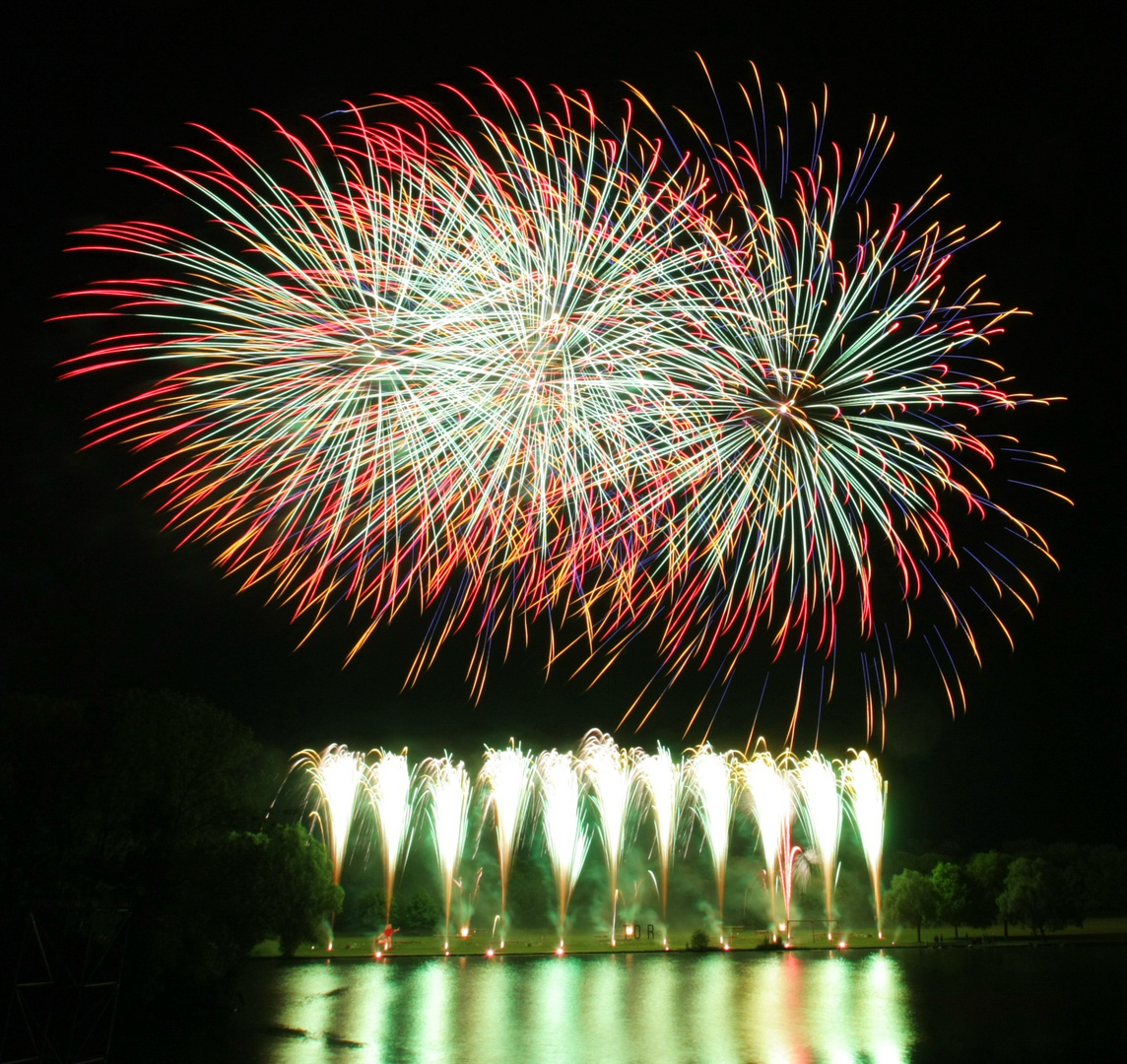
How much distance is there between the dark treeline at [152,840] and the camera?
24.6 metres

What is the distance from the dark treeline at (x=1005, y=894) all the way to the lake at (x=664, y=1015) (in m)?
19.7

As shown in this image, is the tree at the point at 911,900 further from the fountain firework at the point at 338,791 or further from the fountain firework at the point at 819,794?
the fountain firework at the point at 338,791

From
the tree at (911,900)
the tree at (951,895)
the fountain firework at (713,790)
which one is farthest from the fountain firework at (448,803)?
the tree at (951,895)

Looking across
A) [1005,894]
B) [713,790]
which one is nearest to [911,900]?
[1005,894]

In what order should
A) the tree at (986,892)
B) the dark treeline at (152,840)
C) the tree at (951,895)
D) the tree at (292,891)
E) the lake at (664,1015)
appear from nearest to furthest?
1. the lake at (664,1015)
2. the dark treeline at (152,840)
3. the tree at (292,891)
4. the tree at (951,895)
5. the tree at (986,892)

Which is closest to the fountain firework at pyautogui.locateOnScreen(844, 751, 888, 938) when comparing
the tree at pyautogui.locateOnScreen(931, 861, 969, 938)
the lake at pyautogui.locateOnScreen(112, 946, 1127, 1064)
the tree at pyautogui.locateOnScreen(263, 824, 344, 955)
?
the lake at pyautogui.locateOnScreen(112, 946, 1127, 1064)

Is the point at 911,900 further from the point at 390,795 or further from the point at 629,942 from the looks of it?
the point at 390,795

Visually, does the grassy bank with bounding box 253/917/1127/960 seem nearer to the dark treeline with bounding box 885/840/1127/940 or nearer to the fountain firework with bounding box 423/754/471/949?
the dark treeline with bounding box 885/840/1127/940

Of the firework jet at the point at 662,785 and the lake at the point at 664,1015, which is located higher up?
the firework jet at the point at 662,785

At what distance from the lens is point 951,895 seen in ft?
213

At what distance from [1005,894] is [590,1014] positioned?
47.9 m

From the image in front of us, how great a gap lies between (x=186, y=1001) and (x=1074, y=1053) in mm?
20954

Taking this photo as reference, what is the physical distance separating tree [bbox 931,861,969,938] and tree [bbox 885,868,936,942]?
4.47ft

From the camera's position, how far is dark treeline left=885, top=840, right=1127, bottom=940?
6216 centimetres
